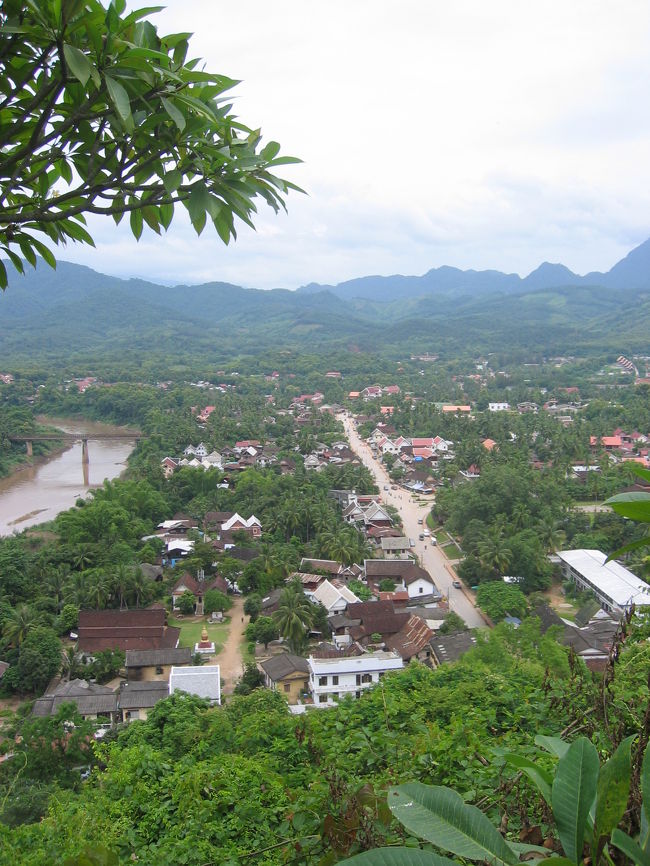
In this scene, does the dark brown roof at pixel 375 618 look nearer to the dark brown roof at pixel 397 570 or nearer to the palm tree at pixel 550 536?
the dark brown roof at pixel 397 570

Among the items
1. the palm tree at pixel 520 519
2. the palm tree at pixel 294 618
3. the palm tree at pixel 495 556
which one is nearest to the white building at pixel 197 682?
the palm tree at pixel 294 618

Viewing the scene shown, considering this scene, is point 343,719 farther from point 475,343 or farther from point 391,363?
point 475,343

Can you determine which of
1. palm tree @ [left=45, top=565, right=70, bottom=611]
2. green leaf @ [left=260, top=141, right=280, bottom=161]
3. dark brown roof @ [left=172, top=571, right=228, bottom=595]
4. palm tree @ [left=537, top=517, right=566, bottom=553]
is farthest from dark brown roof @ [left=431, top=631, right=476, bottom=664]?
green leaf @ [left=260, top=141, right=280, bottom=161]

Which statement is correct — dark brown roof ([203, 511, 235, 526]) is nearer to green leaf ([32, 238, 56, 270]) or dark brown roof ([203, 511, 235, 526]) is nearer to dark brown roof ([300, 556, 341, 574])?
dark brown roof ([300, 556, 341, 574])

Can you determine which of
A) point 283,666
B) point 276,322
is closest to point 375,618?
point 283,666

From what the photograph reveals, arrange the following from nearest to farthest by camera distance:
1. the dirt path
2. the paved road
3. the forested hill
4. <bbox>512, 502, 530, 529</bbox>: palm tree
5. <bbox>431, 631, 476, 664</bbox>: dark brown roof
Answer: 1. <bbox>431, 631, 476, 664</bbox>: dark brown roof
2. the dirt path
3. the paved road
4. <bbox>512, 502, 530, 529</bbox>: palm tree
5. the forested hill

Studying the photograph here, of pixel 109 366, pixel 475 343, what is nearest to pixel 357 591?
pixel 109 366
